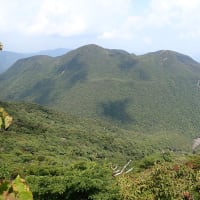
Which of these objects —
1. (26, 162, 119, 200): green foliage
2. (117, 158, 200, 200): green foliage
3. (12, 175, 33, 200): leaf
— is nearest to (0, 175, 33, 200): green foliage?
(12, 175, 33, 200): leaf

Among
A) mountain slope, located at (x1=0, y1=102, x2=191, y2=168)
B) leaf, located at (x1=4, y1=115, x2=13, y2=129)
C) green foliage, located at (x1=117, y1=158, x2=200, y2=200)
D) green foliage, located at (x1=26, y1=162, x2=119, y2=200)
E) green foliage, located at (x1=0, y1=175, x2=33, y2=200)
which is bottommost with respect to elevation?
mountain slope, located at (x1=0, y1=102, x2=191, y2=168)

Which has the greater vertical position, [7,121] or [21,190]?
[7,121]

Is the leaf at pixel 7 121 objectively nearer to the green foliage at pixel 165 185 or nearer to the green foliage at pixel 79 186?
the green foliage at pixel 165 185

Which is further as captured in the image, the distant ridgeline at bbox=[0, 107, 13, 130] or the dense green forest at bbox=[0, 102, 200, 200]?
the dense green forest at bbox=[0, 102, 200, 200]

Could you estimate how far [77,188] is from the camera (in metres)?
23.3

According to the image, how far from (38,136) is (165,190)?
123 metres

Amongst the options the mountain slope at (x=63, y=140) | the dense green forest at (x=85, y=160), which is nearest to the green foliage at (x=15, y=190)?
the dense green forest at (x=85, y=160)

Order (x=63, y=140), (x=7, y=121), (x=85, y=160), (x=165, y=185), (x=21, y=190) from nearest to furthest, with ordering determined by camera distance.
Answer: (x=21, y=190) → (x=7, y=121) → (x=165, y=185) → (x=85, y=160) → (x=63, y=140)

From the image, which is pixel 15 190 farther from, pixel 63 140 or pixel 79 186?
pixel 63 140

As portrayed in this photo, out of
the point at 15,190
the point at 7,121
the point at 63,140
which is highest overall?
the point at 7,121

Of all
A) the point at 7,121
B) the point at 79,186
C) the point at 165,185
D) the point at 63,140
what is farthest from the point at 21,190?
the point at 63,140

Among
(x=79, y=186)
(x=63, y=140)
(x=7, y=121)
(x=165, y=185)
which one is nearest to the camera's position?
Answer: (x=7, y=121)

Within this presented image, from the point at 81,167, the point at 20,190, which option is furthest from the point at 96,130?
the point at 20,190

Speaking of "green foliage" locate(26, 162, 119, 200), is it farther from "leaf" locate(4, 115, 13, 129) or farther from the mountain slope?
the mountain slope
